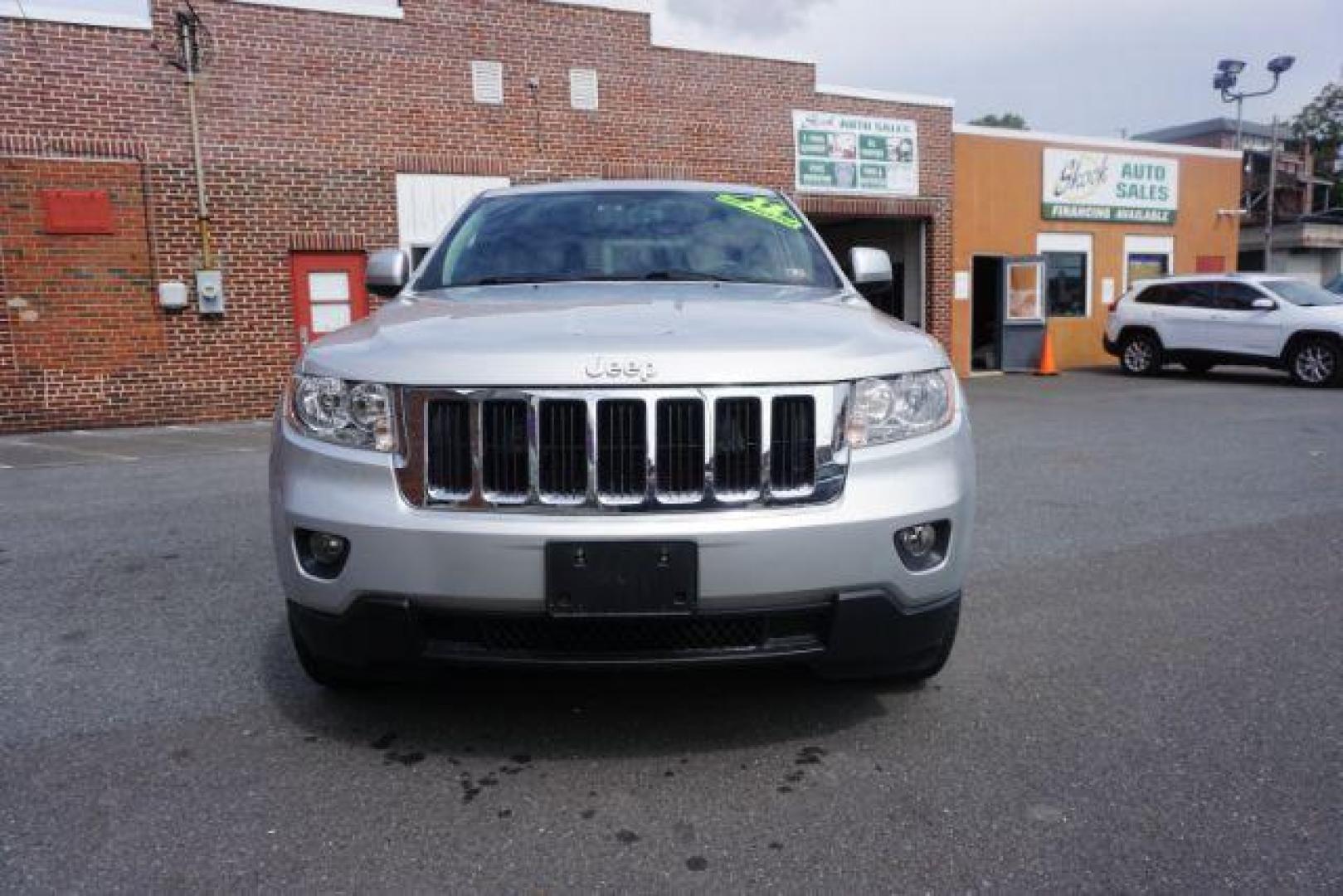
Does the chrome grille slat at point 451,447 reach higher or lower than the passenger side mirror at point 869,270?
lower

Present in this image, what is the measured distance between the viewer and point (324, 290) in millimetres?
12562

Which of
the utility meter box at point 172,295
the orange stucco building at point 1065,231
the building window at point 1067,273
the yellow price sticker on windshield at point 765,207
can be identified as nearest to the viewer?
the yellow price sticker on windshield at point 765,207

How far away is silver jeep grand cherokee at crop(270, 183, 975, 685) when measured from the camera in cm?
233

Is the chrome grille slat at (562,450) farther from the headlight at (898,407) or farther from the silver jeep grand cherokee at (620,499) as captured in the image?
the headlight at (898,407)

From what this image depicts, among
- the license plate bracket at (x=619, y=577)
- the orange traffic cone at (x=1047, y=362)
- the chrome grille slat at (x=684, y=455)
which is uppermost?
the chrome grille slat at (x=684, y=455)

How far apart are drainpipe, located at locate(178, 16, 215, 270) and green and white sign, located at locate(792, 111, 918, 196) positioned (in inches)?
332

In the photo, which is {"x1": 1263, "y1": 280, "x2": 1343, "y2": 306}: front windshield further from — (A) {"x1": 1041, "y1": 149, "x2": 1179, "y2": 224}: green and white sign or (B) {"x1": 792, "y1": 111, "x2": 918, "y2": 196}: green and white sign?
(B) {"x1": 792, "y1": 111, "x2": 918, "y2": 196}: green and white sign

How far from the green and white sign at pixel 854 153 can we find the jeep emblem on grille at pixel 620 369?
45.8 feet

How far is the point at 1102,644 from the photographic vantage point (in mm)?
3588

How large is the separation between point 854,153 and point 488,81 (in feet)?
20.2

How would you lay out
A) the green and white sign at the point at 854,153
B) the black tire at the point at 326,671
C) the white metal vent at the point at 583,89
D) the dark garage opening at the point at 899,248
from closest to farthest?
the black tire at the point at 326,671
the white metal vent at the point at 583,89
the green and white sign at the point at 854,153
the dark garage opening at the point at 899,248

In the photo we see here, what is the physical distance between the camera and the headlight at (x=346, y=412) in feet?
8.16

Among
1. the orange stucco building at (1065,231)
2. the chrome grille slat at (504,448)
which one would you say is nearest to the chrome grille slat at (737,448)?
the chrome grille slat at (504,448)

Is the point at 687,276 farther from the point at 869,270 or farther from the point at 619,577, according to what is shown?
the point at 619,577
